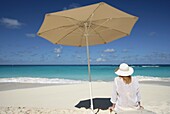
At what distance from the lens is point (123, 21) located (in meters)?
4.82

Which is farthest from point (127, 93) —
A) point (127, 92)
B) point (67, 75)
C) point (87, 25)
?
point (67, 75)

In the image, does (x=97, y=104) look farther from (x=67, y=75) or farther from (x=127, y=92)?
(x=67, y=75)

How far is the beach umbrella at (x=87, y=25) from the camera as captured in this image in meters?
4.04

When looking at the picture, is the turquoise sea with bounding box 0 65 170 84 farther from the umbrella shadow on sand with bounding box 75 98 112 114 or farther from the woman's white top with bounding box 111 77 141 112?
the woman's white top with bounding box 111 77 141 112

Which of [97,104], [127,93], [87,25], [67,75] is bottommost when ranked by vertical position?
[97,104]

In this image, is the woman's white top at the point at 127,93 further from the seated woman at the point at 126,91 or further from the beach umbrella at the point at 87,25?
the beach umbrella at the point at 87,25

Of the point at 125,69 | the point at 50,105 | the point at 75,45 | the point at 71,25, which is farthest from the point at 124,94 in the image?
the point at 50,105

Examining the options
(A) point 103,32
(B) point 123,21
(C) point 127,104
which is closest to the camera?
(C) point 127,104

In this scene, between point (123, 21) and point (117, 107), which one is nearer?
point (117, 107)

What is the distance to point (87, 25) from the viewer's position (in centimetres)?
479

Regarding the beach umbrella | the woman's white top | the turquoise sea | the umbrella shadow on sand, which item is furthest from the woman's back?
the turquoise sea

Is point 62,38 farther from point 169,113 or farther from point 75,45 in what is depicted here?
point 169,113

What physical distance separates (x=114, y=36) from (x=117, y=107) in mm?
2727

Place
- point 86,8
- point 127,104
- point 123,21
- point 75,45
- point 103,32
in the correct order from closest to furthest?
point 127,104, point 86,8, point 123,21, point 103,32, point 75,45
